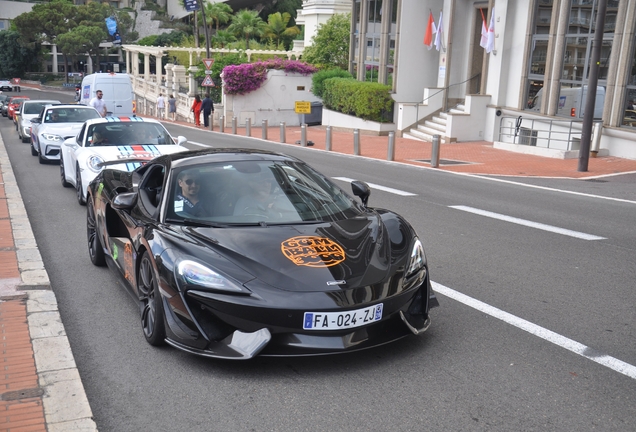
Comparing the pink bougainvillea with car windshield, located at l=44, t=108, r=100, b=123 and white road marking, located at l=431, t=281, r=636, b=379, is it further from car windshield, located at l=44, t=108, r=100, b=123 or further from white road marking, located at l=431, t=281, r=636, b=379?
white road marking, located at l=431, t=281, r=636, b=379

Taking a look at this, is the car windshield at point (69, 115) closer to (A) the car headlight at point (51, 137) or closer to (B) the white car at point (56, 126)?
(B) the white car at point (56, 126)

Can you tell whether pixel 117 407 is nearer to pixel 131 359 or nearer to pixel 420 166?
pixel 131 359

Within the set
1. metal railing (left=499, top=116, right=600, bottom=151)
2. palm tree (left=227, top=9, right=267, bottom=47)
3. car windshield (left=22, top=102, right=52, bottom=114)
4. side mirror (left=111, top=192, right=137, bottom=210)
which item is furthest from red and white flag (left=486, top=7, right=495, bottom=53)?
palm tree (left=227, top=9, right=267, bottom=47)

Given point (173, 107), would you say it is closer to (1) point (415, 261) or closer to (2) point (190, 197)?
(2) point (190, 197)

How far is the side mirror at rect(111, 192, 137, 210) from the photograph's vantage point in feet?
19.7

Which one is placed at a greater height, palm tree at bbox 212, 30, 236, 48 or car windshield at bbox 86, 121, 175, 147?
palm tree at bbox 212, 30, 236, 48

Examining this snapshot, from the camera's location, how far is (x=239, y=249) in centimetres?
488

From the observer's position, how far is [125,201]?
605 cm

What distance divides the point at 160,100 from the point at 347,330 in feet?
141

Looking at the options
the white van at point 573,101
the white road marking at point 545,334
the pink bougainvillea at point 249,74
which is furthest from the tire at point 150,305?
the pink bougainvillea at point 249,74

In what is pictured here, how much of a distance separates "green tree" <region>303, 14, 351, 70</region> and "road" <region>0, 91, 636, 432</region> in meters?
32.4

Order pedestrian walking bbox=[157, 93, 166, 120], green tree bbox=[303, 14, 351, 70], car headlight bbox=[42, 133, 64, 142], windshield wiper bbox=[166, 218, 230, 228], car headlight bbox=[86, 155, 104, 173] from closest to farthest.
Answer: windshield wiper bbox=[166, 218, 230, 228] < car headlight bbox=[86, 155, 104, 173] < car headlight bbox=[42, 133, 64, 142] < green tree bbox=[303, 14, 351, 70] < pedestrian walking bbox=[157, 93, 166, 120]

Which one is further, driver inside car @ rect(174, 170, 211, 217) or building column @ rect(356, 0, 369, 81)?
building column @ rect(356, 0, 369, 81)

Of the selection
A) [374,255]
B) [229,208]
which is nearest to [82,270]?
[229,208]
